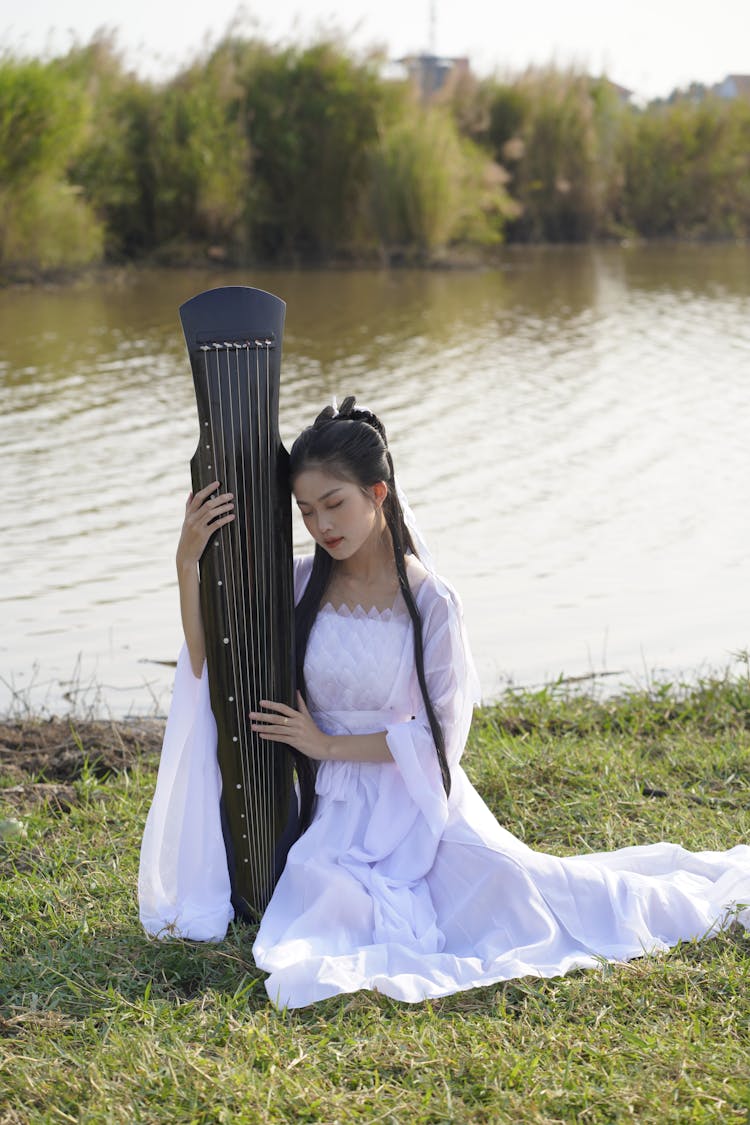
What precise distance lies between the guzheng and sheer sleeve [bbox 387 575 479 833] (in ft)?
0.85

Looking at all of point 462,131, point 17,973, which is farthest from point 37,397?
point 462,131

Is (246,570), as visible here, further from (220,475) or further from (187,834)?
(187,834)

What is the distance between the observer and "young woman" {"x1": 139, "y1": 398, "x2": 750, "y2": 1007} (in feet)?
8.96

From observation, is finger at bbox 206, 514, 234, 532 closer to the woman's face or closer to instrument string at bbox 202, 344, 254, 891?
instrument string at bbox 202, 344, 254, 891

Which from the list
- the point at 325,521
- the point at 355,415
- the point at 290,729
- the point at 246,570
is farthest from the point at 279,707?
the point at 355,415

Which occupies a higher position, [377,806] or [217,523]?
[217,523]

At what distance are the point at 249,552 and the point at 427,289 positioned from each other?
1531 cm

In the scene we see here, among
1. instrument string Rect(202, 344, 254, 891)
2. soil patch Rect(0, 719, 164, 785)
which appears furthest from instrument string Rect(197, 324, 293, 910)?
soil patch Rect(0, 719, 164, 785)

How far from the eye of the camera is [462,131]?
2419 cm

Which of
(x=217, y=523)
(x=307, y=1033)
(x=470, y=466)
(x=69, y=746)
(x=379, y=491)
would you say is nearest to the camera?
(x=307, y=1033)

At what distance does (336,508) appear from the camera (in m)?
2.76

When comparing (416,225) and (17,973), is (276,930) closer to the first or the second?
(17,973)

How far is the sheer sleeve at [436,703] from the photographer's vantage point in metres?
2.83

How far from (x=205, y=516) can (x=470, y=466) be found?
583cm
